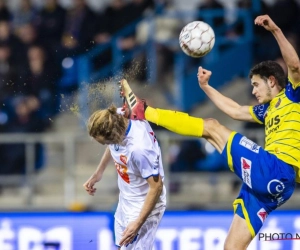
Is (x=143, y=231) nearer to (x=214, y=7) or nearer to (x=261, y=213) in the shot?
(x=261, y=213)

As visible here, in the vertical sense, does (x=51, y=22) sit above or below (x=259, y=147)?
above

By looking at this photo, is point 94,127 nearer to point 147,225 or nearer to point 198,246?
point 147,225

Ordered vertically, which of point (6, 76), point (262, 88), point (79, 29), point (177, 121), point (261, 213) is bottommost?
point (261, 213)

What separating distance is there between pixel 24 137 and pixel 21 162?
1.27 feet

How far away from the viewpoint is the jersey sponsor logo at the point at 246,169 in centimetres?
690

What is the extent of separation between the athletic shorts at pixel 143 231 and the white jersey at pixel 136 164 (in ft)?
0.18

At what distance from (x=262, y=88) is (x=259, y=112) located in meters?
0.29

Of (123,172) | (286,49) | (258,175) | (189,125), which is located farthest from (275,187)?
(123,172)

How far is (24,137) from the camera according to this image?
10.3 meters

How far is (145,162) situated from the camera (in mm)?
6430

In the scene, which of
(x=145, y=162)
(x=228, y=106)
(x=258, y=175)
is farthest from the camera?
(x=228, y=106)

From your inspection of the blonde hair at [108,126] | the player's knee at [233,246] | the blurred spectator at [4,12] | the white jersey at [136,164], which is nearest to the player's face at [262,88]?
the white jersey at [136,164]

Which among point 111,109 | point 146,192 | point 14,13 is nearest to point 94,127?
point 111,109

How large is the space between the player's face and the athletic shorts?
1227 mm
